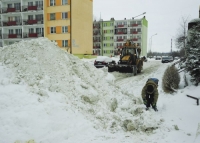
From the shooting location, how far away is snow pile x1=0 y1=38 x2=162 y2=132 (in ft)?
19.7

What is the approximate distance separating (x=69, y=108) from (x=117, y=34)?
6207 cm

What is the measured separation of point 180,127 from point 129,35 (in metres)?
→ 60.7

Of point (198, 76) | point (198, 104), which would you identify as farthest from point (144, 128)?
point (198, 76)

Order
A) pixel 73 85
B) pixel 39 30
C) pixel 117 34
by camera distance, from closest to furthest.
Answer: pixel 73 85
pixel 39 30
pixel 117 34

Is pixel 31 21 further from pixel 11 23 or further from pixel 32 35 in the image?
pixel 11 23

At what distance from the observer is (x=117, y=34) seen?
217ft

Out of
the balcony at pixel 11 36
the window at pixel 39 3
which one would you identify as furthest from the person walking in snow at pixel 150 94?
the balcony at pixel 11 36

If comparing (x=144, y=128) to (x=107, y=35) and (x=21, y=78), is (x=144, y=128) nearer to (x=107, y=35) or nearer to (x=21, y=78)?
(x=21, y=78)

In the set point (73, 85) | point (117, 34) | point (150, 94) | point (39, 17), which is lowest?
point (150, 94)

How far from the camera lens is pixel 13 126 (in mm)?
4766

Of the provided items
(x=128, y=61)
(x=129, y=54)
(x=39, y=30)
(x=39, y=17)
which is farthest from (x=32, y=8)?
(x=128, y=61)

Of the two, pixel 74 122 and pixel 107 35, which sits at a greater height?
pixel 107 35

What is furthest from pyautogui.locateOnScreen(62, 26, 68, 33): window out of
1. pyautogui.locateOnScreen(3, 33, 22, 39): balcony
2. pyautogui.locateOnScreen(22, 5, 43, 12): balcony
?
pyautogui.locateOnScreen(3, 33, 22, 39): balcony

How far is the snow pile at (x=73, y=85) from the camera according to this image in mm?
6016
